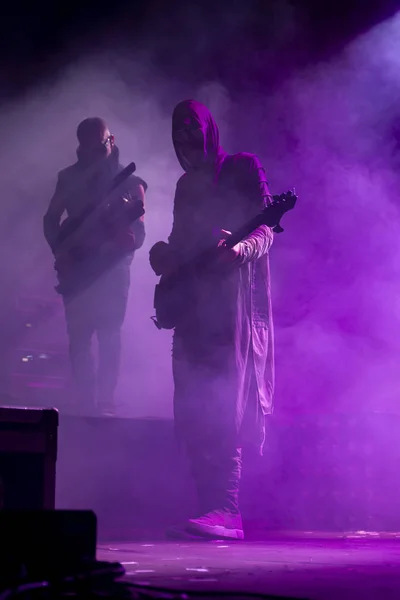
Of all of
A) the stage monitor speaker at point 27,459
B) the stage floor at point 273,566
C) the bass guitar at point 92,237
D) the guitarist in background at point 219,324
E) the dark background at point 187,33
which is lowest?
the stage floor at point 273,566

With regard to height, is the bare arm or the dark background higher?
the dark background

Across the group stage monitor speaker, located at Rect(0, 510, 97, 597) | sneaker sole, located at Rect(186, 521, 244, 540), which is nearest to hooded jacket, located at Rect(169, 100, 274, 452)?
sneaker sole, located at Rect(186, 521, 244, 540)

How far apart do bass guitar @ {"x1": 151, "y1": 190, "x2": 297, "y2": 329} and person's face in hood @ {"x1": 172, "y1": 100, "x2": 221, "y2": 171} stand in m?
0.41

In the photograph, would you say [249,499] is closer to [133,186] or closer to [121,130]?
[133,186]

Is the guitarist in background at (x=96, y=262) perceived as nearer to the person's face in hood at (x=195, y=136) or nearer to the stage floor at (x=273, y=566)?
the person's face in hood at (x=195, y=136)

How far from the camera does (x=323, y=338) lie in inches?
218

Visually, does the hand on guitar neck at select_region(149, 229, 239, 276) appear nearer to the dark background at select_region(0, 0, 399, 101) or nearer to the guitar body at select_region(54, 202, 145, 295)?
the guitar body at select_region(54, 202, 145, 295)

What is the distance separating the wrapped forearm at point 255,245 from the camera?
3504 mm

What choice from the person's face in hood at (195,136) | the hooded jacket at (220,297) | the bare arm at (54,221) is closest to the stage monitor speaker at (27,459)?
the hooded jacket at (220,297)

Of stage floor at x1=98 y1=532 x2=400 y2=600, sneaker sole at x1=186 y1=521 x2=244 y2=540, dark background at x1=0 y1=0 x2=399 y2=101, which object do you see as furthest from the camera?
dark background at x1=0 y1=0 x2=399 y2=101

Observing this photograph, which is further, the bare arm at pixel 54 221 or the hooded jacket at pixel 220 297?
the bare arm at pixel 54 221

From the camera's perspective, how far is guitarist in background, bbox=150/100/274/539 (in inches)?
141

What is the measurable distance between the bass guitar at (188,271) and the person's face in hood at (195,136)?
406mm

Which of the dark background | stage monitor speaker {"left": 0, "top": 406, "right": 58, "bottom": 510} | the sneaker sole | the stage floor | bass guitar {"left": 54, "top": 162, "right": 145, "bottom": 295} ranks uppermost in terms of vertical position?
the dark background
